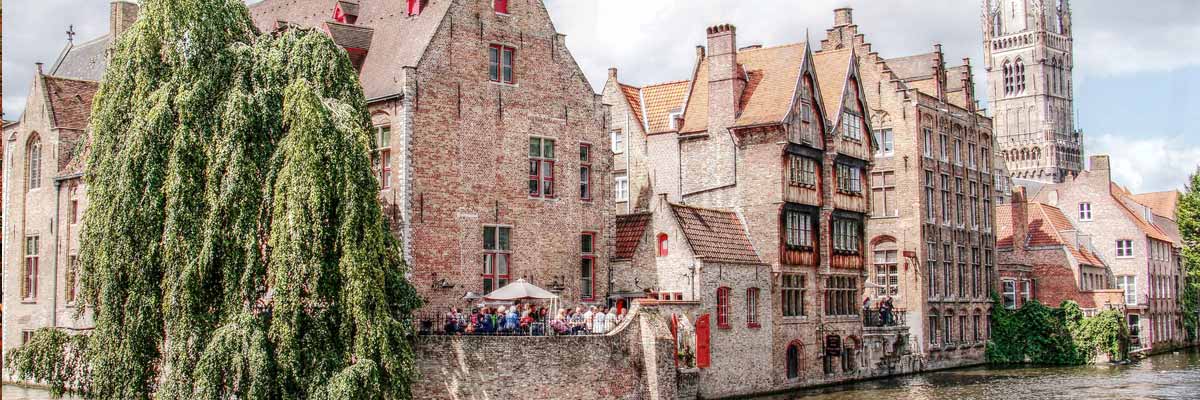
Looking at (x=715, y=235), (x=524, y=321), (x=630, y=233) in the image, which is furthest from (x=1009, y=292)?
(x=524, y=321)

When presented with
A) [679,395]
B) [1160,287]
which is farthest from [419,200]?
[1160,287]

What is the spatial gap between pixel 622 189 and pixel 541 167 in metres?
8.35

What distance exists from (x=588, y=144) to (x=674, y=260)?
159 inches

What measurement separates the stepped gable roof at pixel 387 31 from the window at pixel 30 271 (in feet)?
37.6

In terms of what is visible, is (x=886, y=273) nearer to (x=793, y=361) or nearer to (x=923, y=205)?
(x=923, y=205)

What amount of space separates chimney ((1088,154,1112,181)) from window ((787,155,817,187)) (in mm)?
32287

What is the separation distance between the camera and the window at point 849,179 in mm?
40188

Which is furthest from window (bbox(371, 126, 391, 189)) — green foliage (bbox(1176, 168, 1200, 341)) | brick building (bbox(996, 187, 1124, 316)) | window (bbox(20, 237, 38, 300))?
green foliage (bbox(1176, 168, 1200, 341))

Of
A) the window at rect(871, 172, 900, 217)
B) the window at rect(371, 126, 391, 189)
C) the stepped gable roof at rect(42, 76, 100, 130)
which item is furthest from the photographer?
the window at rect(871, 172, 900, 217)

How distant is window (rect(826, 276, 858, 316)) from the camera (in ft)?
130

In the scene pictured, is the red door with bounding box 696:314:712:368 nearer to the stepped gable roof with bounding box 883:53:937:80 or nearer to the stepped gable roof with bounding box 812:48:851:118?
the stepped gable roof with bounding box 812:48:851:118

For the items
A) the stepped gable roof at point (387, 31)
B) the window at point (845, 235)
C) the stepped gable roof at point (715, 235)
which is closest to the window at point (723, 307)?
the stepped gable roof at point (715, 235)

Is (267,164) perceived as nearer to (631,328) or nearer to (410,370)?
(410,370)

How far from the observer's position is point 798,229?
38.1 m
